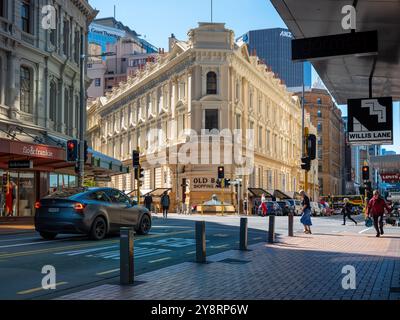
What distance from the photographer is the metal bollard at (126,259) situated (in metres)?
8.31

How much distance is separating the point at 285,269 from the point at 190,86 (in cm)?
4483

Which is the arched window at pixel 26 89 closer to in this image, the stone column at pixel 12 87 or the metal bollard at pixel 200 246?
the stone column at pixel 12 87

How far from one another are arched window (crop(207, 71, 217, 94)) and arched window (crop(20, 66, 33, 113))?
86.2 ft

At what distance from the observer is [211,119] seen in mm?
53906

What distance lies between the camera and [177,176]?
5384 cm

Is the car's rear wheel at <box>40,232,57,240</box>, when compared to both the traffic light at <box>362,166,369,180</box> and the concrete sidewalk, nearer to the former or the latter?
the concrete sidewalk

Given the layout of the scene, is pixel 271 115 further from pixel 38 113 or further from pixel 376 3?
pixel 376 3

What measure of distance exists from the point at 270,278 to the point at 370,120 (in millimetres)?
4156

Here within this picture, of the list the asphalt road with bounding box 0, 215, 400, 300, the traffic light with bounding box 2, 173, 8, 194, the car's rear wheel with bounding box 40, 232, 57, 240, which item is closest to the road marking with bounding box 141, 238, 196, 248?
the asphalt road with bounding box 0, 215, 400, 300

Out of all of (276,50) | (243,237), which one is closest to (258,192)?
(243,237)

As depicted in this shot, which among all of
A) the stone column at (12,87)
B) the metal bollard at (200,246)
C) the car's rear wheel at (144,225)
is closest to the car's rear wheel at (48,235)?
the car's rear wheel at (144,225)

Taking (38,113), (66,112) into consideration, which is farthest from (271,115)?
(38,113)

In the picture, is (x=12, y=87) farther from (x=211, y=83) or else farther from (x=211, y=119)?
(x=211, y=83)

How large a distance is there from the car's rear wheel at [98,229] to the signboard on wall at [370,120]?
25.5 ft
